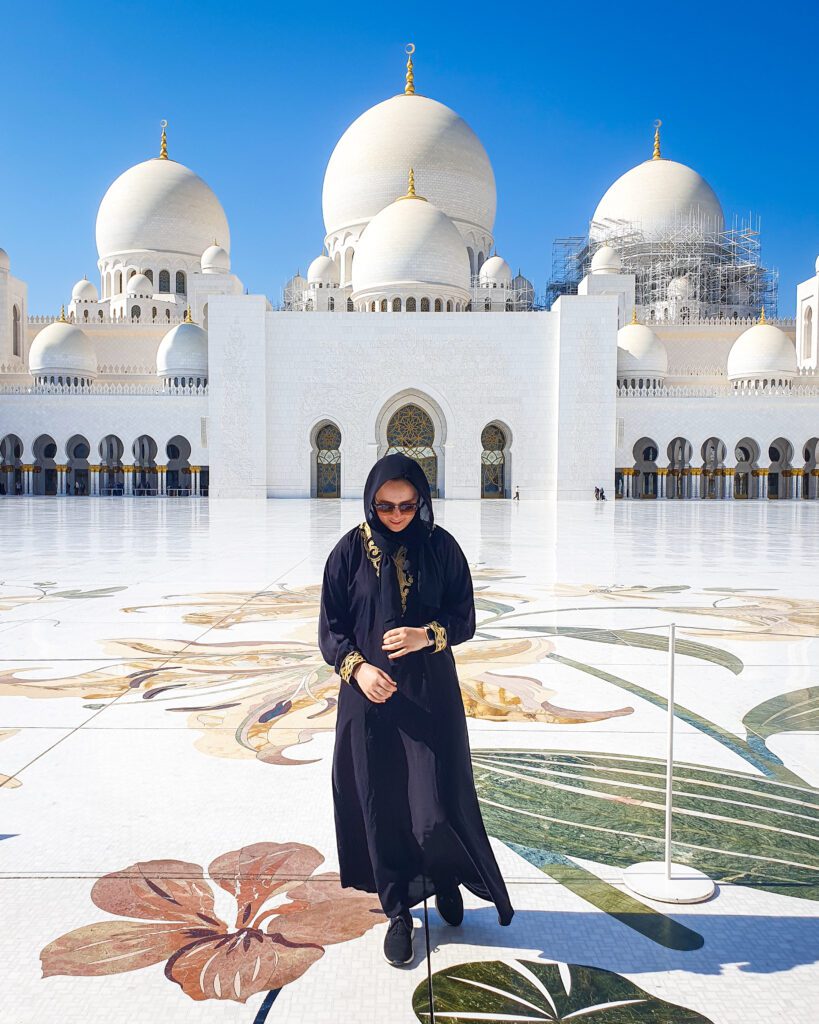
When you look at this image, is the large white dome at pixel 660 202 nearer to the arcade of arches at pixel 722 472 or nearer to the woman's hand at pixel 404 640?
the arcade of arches at pixel 722 472

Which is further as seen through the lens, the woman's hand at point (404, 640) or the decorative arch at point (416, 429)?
the decorative arch at point (416, 429)

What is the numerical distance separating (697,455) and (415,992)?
22.7m

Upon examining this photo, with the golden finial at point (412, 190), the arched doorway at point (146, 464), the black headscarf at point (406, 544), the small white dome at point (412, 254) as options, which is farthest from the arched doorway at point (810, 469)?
the black headscarf at point (406, 544)

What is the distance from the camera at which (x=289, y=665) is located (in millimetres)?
3064

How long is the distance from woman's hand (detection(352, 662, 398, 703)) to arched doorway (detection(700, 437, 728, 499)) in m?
22.4

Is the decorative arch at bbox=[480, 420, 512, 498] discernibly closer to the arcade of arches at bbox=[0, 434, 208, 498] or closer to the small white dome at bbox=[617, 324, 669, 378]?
the small white dome at bbox=[617, 324, 669, 378]

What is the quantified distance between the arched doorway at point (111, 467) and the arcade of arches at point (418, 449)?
5.80 meters

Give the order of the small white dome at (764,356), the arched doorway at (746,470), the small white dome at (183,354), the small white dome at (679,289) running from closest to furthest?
the small white dome at (764,356), the small white dome at (183,354), the arched doorway at (746,470), the small white dome at (679,289)

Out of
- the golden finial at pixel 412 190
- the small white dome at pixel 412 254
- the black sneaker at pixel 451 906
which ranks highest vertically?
the golden finial at pixel 412 190

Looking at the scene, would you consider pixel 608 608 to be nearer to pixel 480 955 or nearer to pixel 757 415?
pixel 480 955

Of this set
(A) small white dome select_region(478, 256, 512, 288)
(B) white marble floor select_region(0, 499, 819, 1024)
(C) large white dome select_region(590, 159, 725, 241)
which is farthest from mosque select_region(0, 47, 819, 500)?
(B) white marble floor select_region(0, 499, 819, 1024)

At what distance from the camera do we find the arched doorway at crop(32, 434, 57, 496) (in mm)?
23594

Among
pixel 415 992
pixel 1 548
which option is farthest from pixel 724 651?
pixel 1 548

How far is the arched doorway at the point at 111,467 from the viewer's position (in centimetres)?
2300
